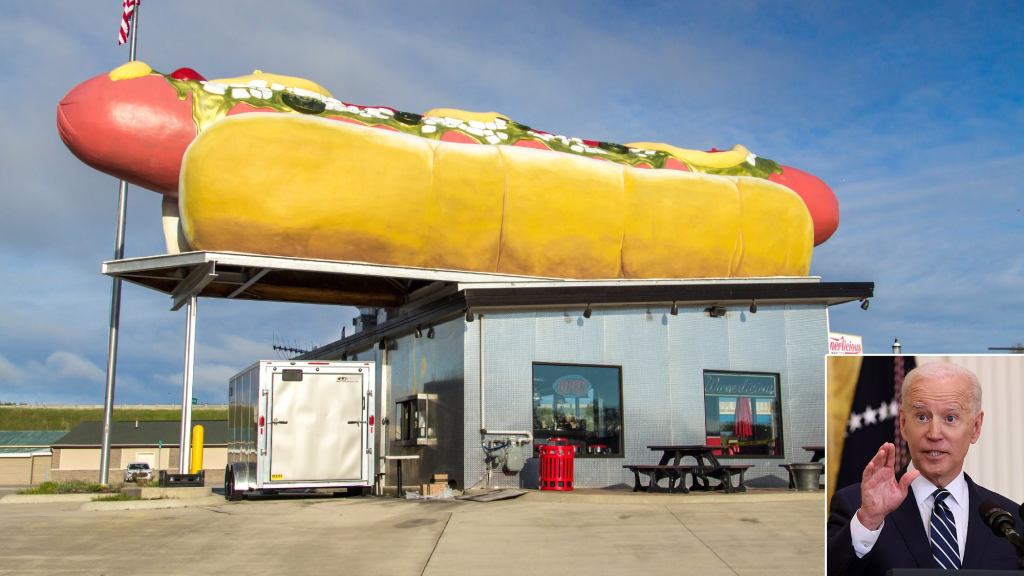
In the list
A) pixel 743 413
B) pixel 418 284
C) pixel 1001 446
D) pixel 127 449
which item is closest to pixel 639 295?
pixel 743 413

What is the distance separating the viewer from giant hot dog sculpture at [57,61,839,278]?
1878 cm

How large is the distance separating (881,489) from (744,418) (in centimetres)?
1520

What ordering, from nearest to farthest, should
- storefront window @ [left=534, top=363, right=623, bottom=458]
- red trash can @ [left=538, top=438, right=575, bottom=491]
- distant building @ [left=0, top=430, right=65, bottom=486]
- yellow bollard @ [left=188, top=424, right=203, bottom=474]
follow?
red trash can @ [left=538, top=438, right=575, bottom=491]
storefront window @ [left=534, top=363, right=623, bottom=458]
yellow bollard @ [left=188, top=424, right=203, bottom=474]
distant building @ [left=0, top=430, right=65, bottom=486]

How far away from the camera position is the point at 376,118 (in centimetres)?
2062

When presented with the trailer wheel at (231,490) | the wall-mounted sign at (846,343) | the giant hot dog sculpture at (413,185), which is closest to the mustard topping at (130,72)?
the giant hot dog sculpture at (413,185)

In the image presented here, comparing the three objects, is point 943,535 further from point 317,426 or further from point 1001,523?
point 317,426

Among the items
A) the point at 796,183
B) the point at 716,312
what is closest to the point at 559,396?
the point at 716,312

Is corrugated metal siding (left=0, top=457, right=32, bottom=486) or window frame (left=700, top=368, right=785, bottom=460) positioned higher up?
window frame (left=700, top=368, right=785, bottom=460)

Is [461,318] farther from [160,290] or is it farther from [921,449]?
[921,449]

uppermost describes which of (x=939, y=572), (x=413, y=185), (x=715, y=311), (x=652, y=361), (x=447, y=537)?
(x=413, y=185)

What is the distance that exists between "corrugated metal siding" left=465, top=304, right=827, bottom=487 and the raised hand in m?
13.2

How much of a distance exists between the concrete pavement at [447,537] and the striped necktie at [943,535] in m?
5.05

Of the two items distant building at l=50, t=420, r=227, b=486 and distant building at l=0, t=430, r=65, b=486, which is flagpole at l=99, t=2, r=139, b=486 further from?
distant building at l=0, t=430, r=65, b=486

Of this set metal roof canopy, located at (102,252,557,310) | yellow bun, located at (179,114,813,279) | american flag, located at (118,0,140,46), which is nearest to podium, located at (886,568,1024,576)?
metal roof canopy, located at (102,252,557,310)
